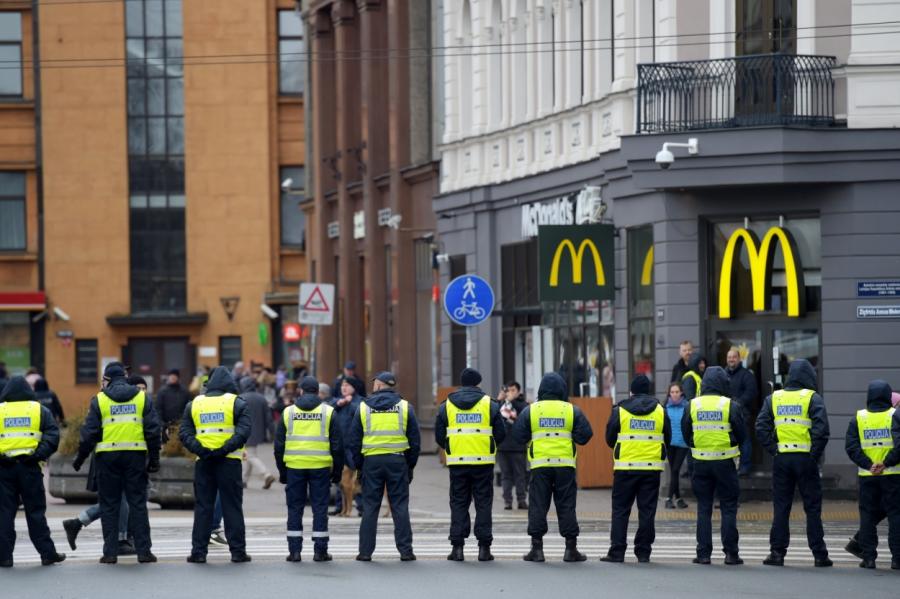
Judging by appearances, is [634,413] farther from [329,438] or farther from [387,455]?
[329,438]

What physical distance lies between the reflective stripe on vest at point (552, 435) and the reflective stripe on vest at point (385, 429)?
4.00ft

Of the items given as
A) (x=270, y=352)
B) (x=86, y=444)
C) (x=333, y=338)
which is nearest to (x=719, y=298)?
(x=86, y=444)

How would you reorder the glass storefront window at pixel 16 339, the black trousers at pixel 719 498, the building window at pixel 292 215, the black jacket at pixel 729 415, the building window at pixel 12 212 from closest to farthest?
the black trousers at pixel 719 498 → the black jacket at pixel 729 415 → the glass storefront window at pixel 16 339 → the building window at pixel 12 212 → the building window at pixel 292 215

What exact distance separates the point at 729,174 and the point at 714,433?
25.0 ft

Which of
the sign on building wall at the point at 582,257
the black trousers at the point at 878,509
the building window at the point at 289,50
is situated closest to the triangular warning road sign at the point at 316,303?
the sign on building wall at the point at 582,257

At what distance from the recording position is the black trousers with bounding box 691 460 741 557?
1886cm

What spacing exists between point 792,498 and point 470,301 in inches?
362

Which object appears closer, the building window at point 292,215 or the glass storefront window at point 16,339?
the glass storefront window at point 16,339

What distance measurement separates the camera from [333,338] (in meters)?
47.4

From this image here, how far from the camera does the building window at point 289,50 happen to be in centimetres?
5983

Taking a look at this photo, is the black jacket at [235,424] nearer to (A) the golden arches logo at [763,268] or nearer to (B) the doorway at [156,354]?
(A) the golden arches logo at [763,268]

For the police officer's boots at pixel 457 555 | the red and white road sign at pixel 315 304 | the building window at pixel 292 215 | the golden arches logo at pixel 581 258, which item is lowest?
the police officer's boots at pixel 457 555

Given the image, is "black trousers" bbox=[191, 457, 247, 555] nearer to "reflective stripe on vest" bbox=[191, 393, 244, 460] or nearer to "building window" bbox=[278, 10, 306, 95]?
"reflective stripe on vest" bbox=[191, 393, 244, 460]

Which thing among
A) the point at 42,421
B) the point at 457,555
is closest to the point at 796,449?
the point at 457,555
